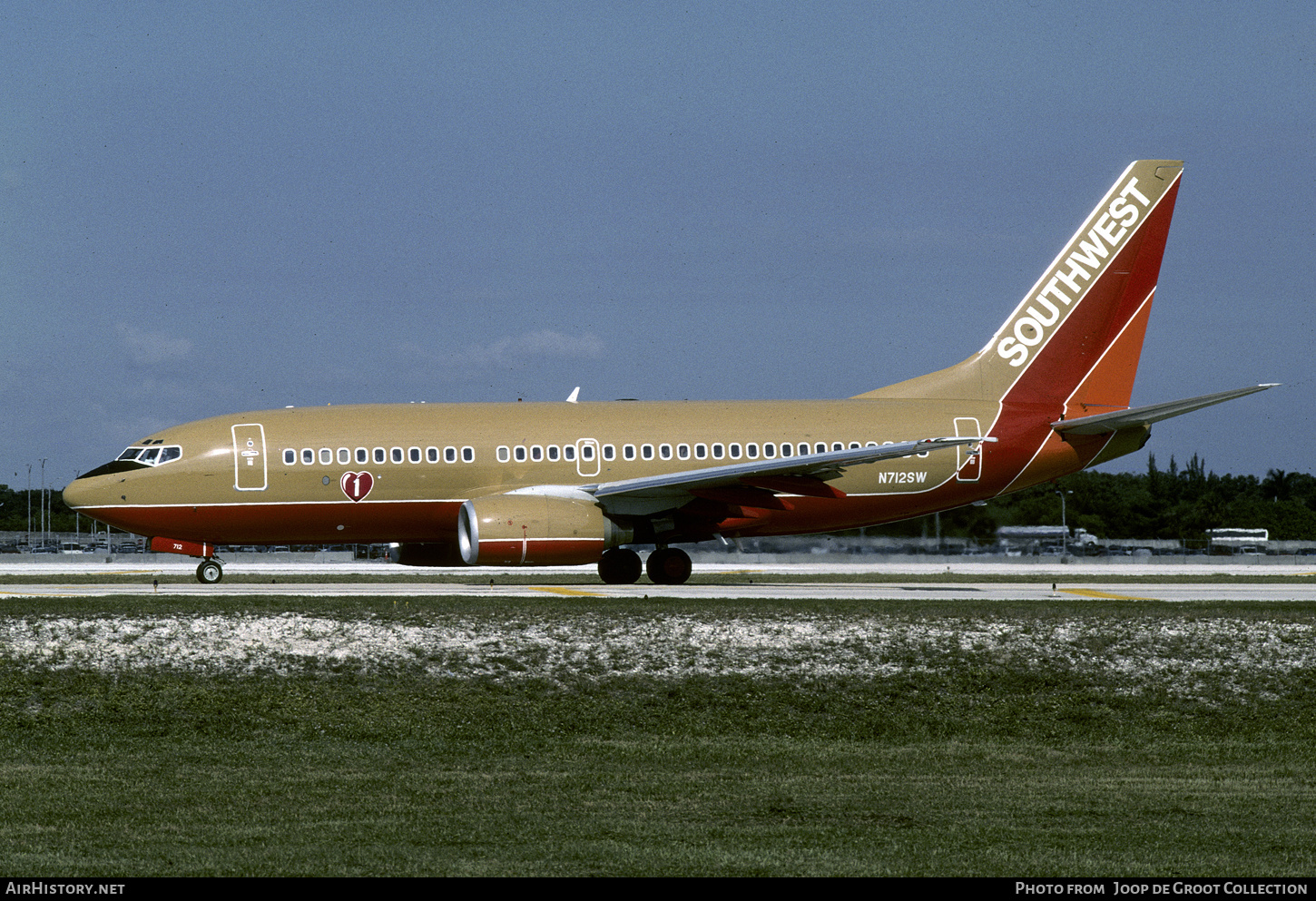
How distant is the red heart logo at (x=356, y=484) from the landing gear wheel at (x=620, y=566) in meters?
5.13

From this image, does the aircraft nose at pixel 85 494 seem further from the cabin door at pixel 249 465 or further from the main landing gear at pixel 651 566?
the main landing gear at pixel 651 566

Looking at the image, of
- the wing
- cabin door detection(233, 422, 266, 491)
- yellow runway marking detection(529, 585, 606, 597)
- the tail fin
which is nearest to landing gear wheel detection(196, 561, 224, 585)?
cabin door detection(233, 422, 266, 491)

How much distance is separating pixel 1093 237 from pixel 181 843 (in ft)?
90.8

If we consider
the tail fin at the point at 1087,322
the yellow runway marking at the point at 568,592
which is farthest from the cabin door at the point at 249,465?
the tail fin at the point at 1087,322

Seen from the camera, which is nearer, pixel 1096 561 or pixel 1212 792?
pixel 1212 792

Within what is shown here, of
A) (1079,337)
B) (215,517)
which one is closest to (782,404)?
(1079,337)

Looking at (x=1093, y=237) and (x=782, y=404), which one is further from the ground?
(x=1093, y=237)

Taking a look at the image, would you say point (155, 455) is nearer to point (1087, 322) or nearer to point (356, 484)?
point (356, 484)

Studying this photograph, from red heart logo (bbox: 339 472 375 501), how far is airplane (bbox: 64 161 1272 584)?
0.04 metres

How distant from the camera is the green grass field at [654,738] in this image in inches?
383

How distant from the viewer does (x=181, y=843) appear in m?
9.79

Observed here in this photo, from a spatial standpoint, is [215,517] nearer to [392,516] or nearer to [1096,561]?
[392,516]

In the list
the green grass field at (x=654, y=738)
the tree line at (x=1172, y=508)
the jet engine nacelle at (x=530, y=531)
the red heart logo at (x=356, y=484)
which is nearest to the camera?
the green grass field at (x=654, y=738)

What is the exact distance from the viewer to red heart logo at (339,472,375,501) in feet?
98.7
